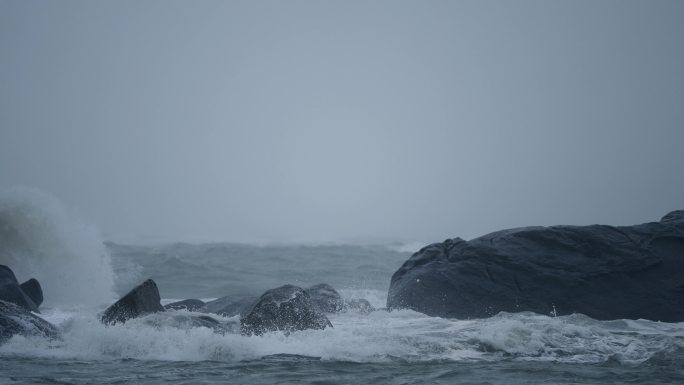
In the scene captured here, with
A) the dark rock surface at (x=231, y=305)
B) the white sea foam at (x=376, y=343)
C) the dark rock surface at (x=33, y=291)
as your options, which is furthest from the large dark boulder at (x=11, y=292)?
the dark rock surface at (x=231, y=305)

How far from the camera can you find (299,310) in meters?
10.2

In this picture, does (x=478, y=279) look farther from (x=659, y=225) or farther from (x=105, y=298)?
(x=105, y=298)

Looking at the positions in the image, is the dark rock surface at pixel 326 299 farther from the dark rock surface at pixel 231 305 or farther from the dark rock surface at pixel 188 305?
the dark rock surface at pixel 188 305

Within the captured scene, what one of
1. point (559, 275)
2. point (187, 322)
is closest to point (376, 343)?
point (187, 322)

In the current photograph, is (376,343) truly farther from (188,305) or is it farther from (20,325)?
(188,305)

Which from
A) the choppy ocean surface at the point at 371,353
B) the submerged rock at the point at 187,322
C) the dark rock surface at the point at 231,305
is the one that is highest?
the dark rock surface at the point at 231,305

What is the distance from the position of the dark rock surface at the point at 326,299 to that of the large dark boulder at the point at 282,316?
2.38 m

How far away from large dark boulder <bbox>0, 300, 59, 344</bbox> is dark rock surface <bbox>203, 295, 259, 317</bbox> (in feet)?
14.0

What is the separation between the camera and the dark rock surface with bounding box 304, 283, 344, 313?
13.4 metres

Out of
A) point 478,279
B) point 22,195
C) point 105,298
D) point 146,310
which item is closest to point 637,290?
point 478,279

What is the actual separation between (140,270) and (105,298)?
8718 mm

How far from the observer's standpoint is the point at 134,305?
405 inches

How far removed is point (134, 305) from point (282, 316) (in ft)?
9.25

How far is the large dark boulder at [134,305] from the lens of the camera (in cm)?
995
